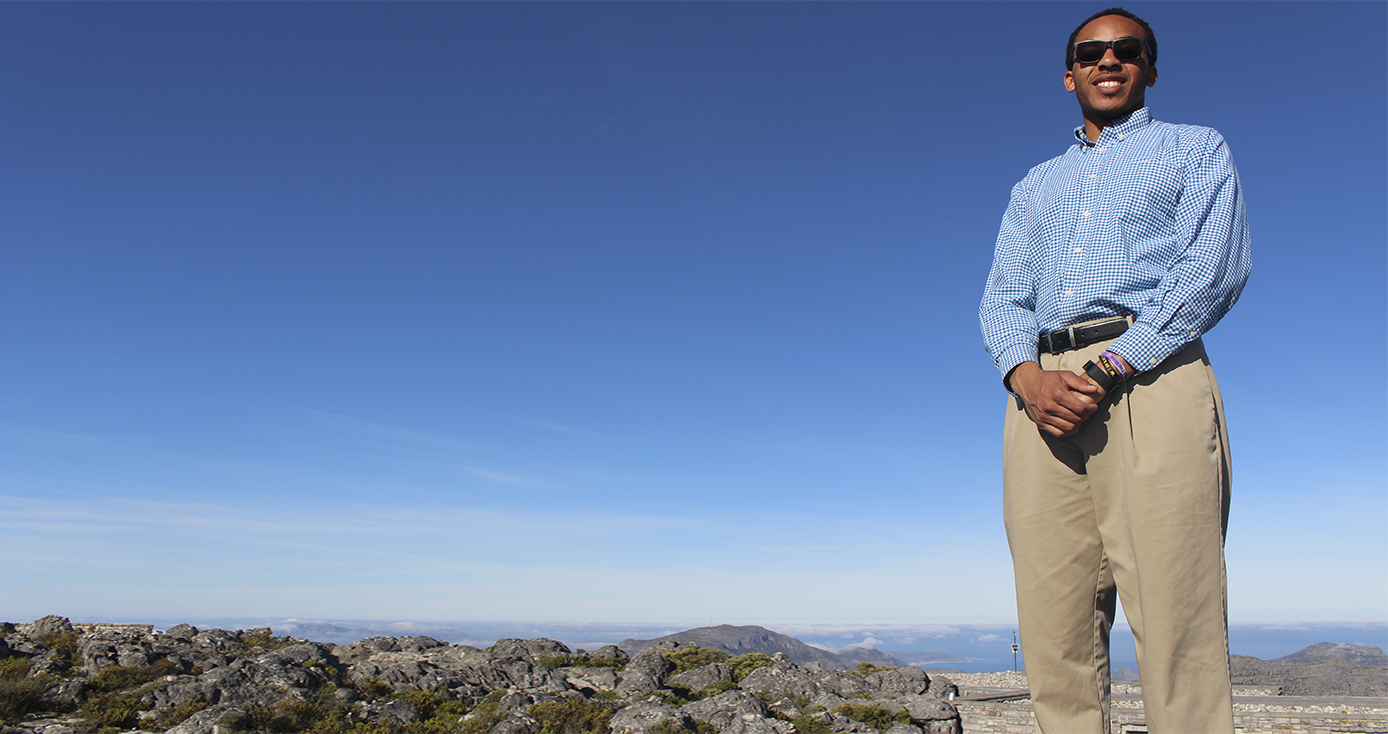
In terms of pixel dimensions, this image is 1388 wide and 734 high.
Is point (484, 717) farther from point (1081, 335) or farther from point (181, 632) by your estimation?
point (1081, 335)

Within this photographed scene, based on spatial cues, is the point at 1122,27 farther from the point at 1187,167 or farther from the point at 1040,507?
the point at 1040,507

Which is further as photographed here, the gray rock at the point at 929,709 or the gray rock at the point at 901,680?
the gray rock at the point at 901,680

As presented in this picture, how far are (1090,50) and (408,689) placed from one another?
55.6 feet

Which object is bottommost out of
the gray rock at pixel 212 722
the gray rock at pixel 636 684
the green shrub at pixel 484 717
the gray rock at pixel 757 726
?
the gray rock at pixel 636 684

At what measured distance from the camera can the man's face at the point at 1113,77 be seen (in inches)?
98.9

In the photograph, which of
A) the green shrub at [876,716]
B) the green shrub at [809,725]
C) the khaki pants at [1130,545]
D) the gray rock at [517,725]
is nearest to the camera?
the khaki pants at [1130,545]

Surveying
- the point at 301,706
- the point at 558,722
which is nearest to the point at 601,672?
the point at 558,722

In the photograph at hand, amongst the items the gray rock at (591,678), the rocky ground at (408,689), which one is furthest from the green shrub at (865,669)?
the gray rock at (591,678)

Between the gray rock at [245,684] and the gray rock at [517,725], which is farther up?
the gray rock at [245,684]

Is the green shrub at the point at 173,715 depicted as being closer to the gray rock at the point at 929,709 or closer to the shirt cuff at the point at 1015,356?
the gray rock at the point at 929,709

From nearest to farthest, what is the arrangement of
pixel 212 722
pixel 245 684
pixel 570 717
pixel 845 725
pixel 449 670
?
pixel 212 722 < pixel 570 717 < pixel 845 725 < pixel 245 684 < pixel 449 670

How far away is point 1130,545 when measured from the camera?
2035mm

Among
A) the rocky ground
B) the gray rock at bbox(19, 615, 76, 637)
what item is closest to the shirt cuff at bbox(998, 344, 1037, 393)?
the rocky ground

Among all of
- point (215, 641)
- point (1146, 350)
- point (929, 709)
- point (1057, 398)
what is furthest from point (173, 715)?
point (1146, 350)
